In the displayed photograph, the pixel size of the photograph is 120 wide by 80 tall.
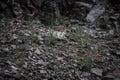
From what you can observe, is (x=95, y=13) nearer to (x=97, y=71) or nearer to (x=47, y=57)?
(x=97, y=71)

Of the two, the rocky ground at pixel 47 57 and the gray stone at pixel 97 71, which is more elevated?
the rocky ground at pixel 47 57

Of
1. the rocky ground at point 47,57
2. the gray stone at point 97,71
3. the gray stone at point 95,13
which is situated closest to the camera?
the rocky ground at point 47,57

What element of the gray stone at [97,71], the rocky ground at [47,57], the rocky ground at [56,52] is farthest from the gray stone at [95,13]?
the gray stone at [97,71]

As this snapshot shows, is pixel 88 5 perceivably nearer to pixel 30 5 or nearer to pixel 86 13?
pixel 86 13

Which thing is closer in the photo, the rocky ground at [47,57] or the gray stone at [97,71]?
the rocky ground at [47,57]

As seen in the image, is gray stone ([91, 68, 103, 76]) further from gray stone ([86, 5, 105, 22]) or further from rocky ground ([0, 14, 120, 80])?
gray stone ([86, 5, 105, 22])

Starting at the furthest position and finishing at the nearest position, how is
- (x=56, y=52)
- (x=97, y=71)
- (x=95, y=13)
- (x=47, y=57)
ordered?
1. (x=95, y=13)
2. (x=56, y=52)
3. (x=47, y=57)
4. (x=97, y=71)

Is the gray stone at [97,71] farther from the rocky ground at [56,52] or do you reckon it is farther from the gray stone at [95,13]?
the gray stone at [95,13]

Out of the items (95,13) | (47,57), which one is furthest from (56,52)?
(95,13)

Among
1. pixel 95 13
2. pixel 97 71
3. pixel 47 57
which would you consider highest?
pixel 95 13

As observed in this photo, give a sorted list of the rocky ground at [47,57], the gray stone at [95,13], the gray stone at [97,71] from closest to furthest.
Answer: the rocky ground at [47,57], the gray stone at [97,71], the gray stone at [95,13]

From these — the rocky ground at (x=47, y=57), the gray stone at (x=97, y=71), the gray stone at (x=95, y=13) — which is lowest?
the gray stone at (x=97, y=71)

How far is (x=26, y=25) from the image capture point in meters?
6.86

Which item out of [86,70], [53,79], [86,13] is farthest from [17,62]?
[86,13]
